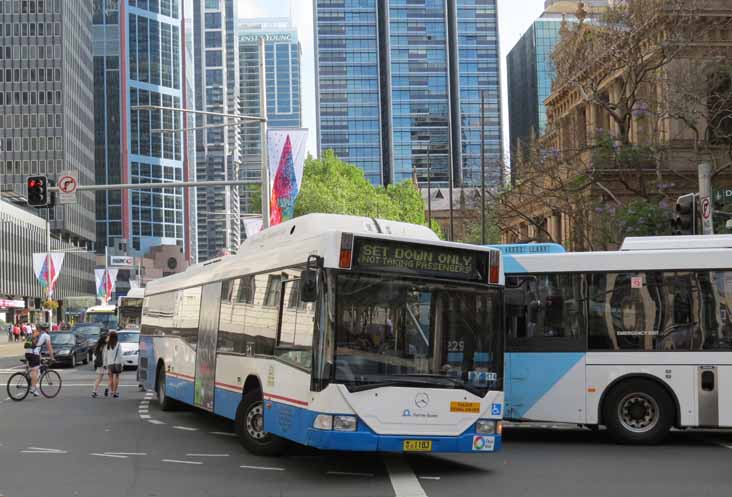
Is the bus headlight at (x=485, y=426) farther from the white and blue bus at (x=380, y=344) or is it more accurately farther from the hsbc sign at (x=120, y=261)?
the hsbc sign at (x=120, y=261)

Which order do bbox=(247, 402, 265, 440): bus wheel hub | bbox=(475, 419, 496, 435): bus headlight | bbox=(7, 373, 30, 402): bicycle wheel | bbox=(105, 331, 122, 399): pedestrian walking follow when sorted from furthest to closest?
bbox=(105, 331, 122, 399): pedestrian walking, bbox=(7, 373, 30, 402): bicycle wheel, bbox=(247, 402, 265, 440): bus wheel hub, bbox=(475, 419, 496, 435): bus headlight

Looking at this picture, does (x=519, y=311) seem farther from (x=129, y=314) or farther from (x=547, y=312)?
(x=129, y=314)

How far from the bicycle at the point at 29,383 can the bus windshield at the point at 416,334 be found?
1454 centimetres

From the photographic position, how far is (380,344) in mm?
11391

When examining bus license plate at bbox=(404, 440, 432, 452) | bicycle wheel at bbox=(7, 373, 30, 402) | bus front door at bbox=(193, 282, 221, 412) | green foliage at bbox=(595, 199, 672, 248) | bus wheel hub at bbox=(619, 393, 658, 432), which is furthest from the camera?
green foliage at bbox=(595, 199, 672, 248)

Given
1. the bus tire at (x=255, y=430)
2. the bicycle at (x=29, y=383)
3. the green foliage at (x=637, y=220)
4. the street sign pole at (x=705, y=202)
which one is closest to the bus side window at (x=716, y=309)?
the street sign pole at (x=705, y=202)

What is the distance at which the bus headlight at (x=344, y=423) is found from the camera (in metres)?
11.1

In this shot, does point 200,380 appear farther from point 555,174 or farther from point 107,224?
point 107,224

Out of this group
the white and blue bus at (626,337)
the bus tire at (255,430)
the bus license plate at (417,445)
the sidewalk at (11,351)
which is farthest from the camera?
the sidewalk at (11,351)

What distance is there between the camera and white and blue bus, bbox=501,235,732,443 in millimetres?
14727

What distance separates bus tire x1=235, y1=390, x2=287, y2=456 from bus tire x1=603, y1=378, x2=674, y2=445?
488cm

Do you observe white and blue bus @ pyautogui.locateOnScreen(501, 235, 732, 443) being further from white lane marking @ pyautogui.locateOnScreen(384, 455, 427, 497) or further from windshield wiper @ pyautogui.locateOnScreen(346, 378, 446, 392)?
windshield wiper @ pyautogui.locateOnScreen(346, 378, 446, 392)

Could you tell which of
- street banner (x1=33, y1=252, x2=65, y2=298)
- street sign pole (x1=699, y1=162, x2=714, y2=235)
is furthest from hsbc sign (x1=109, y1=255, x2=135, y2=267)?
street sign pole (x1=699, y1=162, x2=714, y2=235)

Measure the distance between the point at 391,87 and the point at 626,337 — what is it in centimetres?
16337
